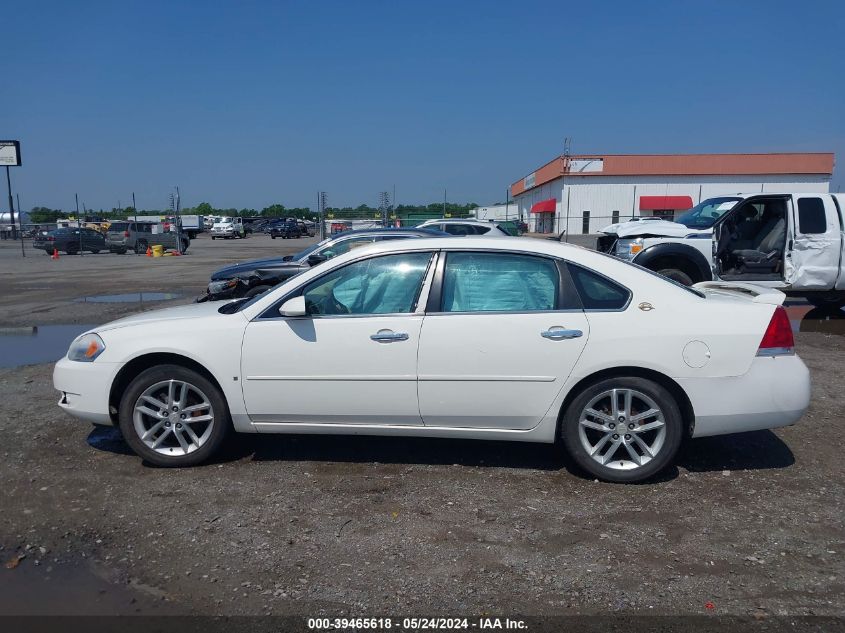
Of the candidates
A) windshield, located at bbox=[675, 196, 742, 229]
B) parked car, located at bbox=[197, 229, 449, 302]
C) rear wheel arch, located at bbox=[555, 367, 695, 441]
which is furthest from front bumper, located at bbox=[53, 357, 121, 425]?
windshield, located at bbox=[675, 196, 742, 229]

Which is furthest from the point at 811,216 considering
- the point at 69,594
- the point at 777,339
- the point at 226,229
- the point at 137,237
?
the point at 226,229

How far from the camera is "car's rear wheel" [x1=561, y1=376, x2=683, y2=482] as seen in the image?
14.4 feet

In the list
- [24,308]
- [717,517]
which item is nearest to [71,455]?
[717,517]

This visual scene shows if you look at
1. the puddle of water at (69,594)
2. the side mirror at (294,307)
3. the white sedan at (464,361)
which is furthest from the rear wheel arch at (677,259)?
the puddle of water at (69,594)

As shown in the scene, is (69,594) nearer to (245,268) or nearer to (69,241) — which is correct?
(245,268)

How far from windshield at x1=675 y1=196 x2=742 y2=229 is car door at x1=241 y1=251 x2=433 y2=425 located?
9.05m

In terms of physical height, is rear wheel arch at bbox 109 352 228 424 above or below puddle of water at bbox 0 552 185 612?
above

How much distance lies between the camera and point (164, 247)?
35906 millimetres

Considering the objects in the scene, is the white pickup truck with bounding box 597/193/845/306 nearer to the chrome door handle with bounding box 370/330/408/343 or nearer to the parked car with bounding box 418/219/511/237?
the parked car with bounding box 418/219/511/237

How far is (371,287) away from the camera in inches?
186

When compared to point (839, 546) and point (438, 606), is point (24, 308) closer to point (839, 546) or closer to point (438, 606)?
point (438, 606)

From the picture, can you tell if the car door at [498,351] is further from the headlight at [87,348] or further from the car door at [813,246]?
the car door at [813,246]

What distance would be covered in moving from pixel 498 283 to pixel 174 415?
2400 mm

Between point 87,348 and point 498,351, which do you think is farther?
point 87,348
